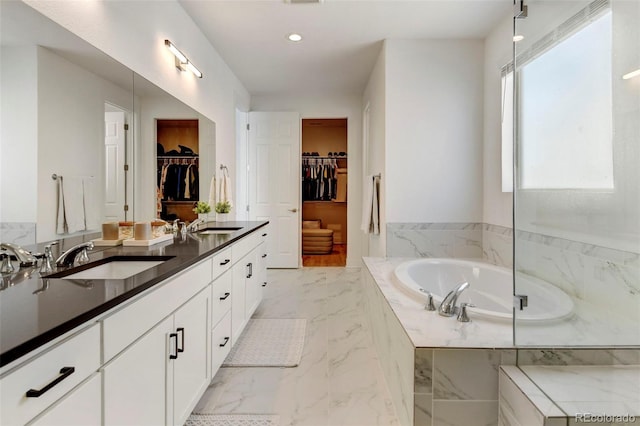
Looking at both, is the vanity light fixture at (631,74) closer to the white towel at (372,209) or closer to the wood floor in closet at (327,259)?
the white towel at (372,209)

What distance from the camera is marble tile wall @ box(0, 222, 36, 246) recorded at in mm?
1344

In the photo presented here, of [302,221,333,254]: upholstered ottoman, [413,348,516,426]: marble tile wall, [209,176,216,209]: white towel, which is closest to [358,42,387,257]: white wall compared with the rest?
[209,176,216,209]: white towel

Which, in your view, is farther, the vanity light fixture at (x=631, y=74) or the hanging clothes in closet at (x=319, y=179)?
the hanging clothes in closet at (x=319, y=179)

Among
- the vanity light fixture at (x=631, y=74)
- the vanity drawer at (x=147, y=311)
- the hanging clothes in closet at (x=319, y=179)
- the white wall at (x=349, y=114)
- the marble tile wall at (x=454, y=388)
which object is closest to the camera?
the vanity drawer at (x=147, y=311)

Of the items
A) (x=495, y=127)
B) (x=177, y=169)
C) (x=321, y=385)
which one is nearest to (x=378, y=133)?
(x=495, y=127)

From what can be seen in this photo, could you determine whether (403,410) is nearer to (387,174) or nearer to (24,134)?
(24,134)

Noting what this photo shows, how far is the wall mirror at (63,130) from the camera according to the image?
52.7 inches

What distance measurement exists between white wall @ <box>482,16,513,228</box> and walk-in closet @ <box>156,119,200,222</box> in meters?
2.70

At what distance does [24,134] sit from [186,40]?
6.33 feet

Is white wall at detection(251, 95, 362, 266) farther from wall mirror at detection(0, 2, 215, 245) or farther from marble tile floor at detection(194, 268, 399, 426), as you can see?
wall mirror at detection(0, 2, 215, 245)

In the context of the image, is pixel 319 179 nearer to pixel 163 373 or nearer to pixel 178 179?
pixel 178 179

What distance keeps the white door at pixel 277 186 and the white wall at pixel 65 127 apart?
344 cm

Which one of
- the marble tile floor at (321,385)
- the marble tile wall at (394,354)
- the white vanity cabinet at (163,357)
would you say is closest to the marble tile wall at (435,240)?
the marble tile floor at (321,385)

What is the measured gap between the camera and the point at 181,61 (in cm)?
283
